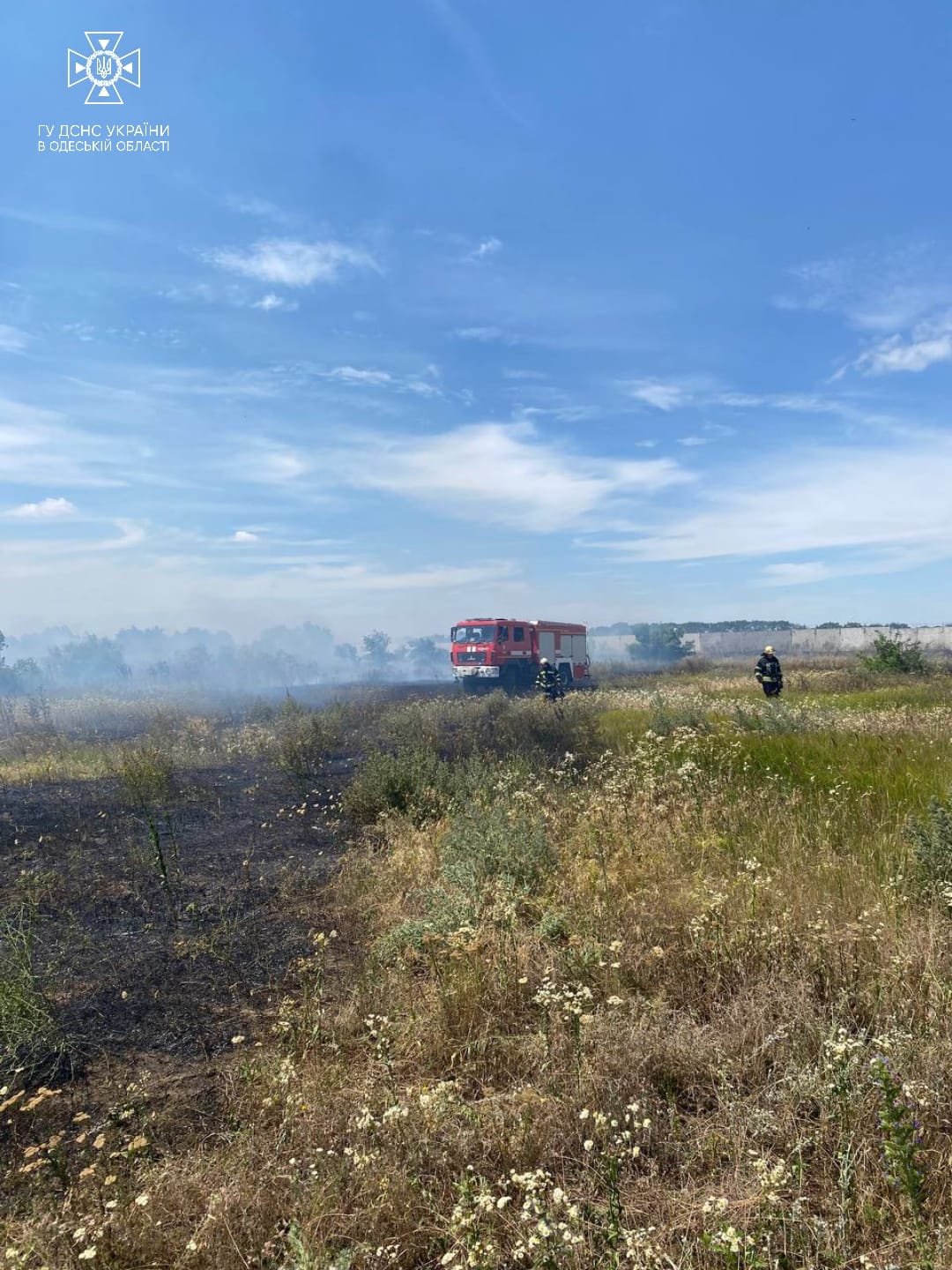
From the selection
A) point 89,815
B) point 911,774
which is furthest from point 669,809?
point 89,815

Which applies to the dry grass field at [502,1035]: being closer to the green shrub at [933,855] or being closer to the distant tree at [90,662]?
the green shrub at [933,855]

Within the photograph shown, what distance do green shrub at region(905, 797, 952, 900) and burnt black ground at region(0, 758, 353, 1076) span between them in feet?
12.8

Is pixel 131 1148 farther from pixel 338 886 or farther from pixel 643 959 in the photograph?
pixel 338 886

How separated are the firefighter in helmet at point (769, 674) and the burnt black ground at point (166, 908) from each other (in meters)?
10.6

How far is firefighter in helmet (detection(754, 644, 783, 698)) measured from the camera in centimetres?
1559

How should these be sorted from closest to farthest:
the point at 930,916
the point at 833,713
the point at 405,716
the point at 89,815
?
1. the point at 930,916
2. the point at 89,815
3. the point at 833,713
4. the point at 405,716

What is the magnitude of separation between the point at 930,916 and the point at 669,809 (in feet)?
9.22

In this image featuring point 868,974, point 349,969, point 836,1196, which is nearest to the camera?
point 836,1196

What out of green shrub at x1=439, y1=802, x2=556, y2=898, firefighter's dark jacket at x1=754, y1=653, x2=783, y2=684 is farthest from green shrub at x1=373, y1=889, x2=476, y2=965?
firefighter's dark jacket at x1=754, y1=653, x2=783, y2=684

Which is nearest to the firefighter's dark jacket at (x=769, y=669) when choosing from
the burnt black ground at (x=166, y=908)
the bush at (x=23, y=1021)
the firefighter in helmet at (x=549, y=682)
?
the firefighter in helmet at (x=549, y=682)

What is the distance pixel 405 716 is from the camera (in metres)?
14.6

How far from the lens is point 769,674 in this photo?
15.9 meters

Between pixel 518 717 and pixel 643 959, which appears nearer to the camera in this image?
pixel 643 959

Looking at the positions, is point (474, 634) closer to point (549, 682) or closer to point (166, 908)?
point (549, 682)
